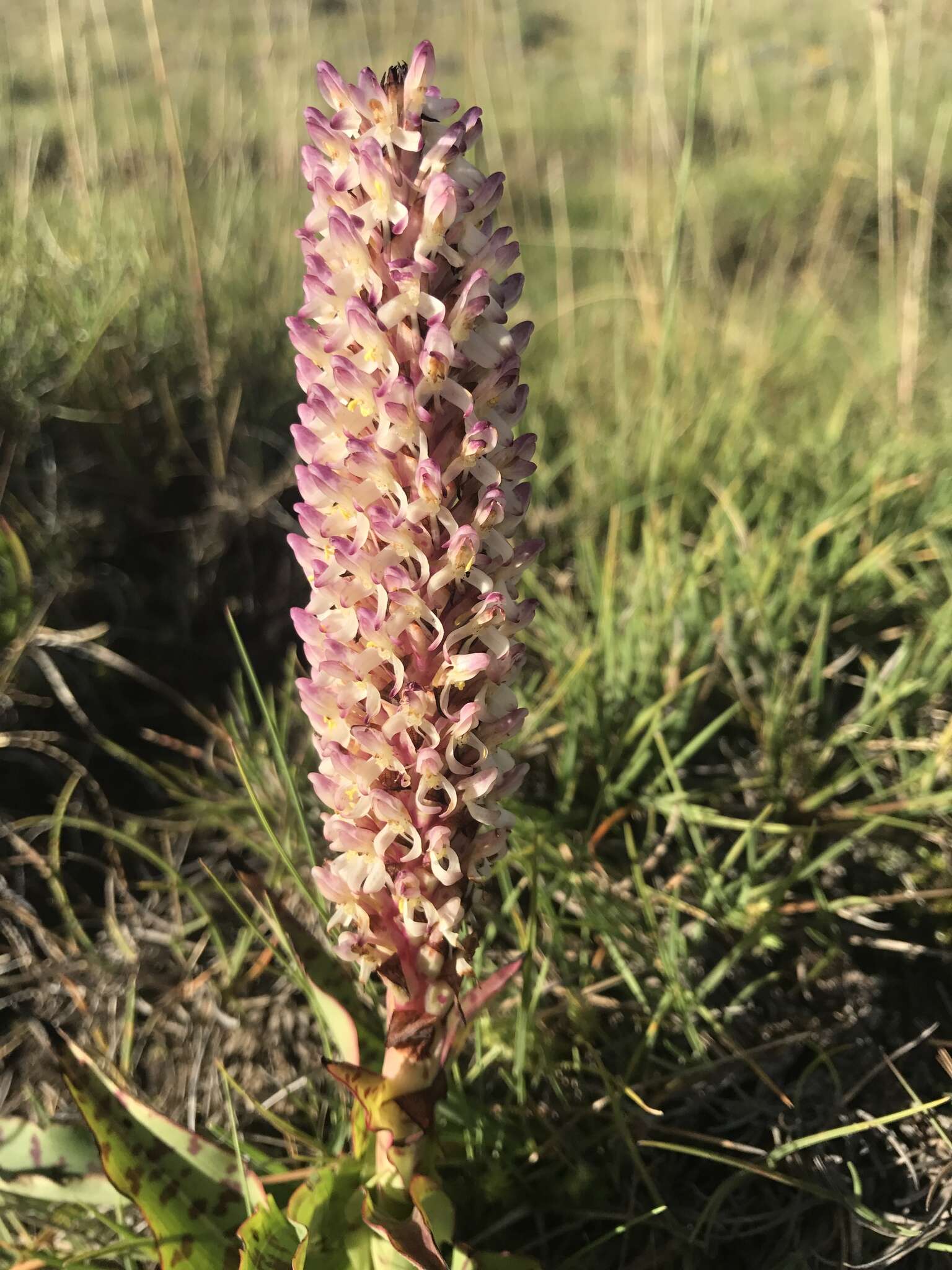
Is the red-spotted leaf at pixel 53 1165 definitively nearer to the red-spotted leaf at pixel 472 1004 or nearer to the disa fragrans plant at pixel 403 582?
the disa fragrans plant at pixel 403 582

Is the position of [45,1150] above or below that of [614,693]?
below

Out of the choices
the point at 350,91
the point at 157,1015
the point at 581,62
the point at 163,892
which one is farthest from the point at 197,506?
the point at 581,62

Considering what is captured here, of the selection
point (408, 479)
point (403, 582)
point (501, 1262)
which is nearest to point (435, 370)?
point (408, 479)

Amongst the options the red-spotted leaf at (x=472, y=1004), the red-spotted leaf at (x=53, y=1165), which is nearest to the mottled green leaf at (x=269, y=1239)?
the red-spotted leaf at (x=472, y=1004)

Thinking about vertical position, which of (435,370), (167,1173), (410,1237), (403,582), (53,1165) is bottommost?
(53,1165)

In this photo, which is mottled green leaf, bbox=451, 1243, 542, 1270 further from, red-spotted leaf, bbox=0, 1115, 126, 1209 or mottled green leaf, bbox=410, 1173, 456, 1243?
red-spotted leaf, bbox=0, 1115, 126, 1209

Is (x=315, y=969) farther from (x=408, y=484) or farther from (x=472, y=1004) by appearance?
(x=408, y=484)
